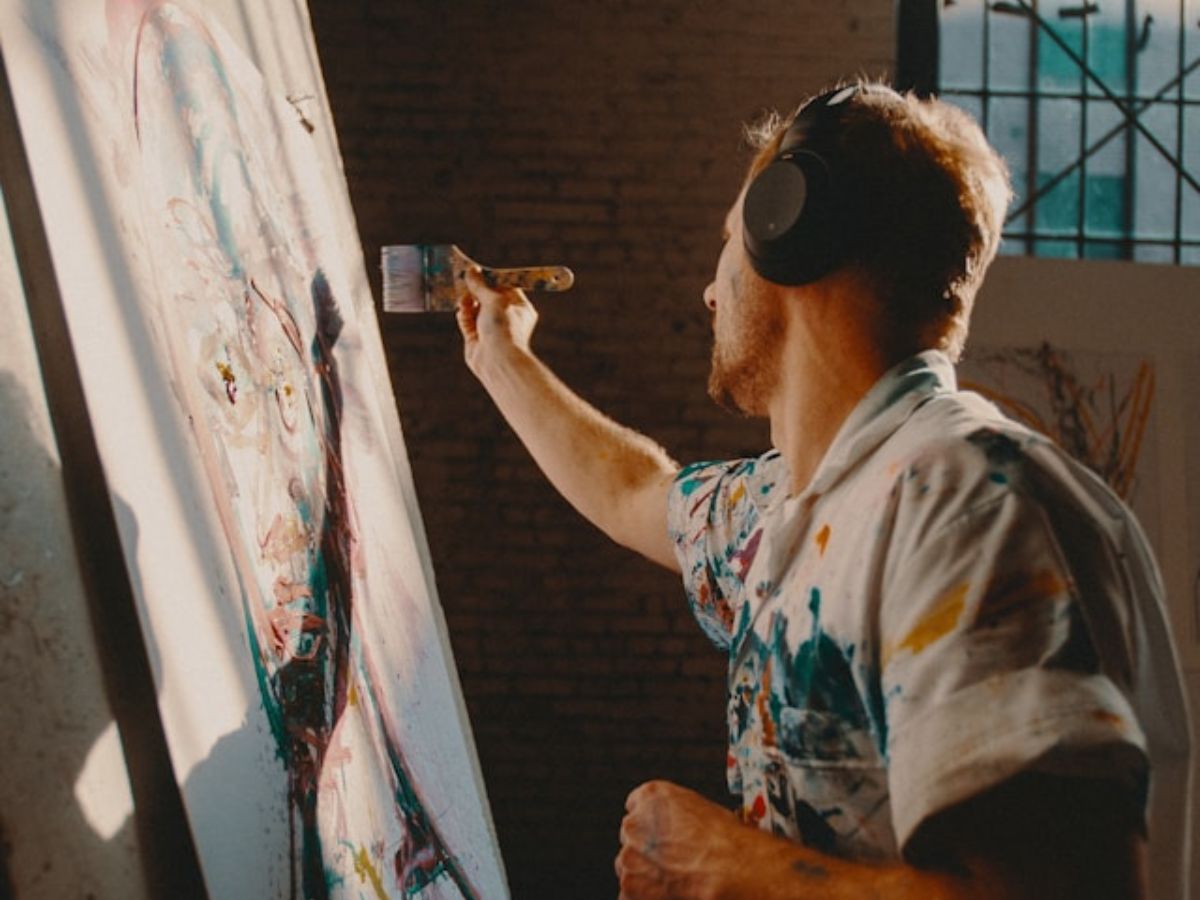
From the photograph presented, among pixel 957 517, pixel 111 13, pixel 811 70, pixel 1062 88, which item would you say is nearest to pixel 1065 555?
pixel 957 517

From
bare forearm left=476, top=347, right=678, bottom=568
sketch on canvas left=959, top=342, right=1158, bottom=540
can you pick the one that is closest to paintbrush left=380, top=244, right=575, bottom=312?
bare forearm left=476, top=347, right=678, bottom=568

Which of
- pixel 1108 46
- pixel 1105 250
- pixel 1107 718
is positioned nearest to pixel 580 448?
pixel 1107 718

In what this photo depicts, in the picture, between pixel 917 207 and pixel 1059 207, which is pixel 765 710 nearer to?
pixel 917 207

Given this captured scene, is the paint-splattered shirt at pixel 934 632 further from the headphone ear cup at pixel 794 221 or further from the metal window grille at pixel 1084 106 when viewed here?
the metal window grille at pixel 1084 106

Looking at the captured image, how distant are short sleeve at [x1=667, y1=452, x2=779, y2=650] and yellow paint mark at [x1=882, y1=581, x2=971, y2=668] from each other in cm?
56

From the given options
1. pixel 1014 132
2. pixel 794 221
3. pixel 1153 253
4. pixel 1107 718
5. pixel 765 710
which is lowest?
pixel 1153 253

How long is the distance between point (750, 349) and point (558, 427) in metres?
0.61

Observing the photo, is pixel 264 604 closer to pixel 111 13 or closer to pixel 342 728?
pixel 342 728

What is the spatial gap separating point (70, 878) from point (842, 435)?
695 mm

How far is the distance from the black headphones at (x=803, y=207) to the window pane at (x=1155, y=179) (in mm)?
3197

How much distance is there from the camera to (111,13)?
0.73 metres

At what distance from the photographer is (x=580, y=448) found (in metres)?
1.69

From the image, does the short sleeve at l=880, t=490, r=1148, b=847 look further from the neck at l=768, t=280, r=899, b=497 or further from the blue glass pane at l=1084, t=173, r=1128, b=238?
the blue glass pane at l=1084, t=173, r=1128, b=238

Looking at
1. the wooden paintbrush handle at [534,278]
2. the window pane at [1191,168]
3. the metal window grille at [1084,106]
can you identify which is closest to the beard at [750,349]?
the wooden paintbrush handle at [534,278]
